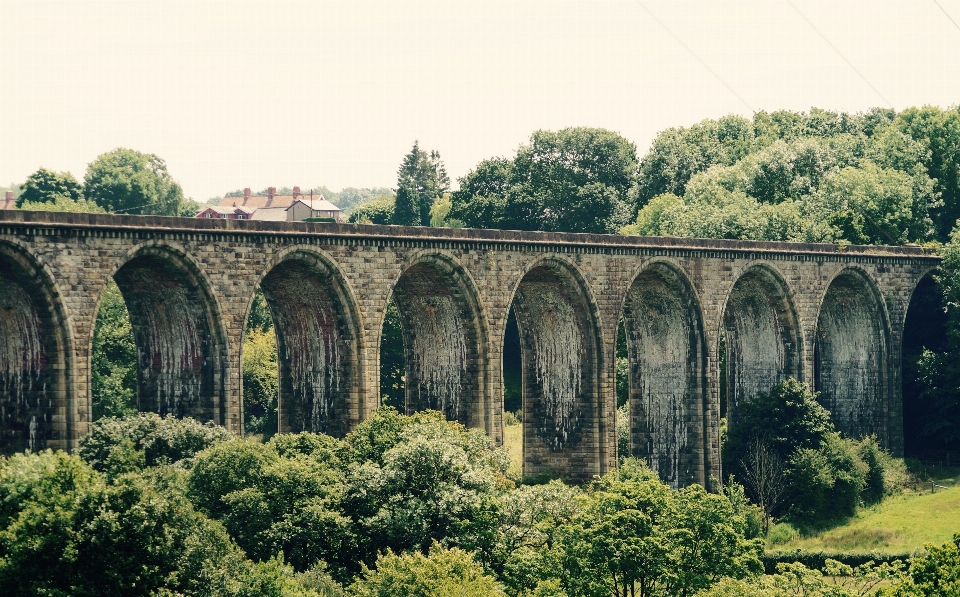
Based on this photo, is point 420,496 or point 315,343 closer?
point 420,496

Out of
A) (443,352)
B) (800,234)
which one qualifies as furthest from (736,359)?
(443,352)

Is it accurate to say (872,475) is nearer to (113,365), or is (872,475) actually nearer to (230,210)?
(113,365)

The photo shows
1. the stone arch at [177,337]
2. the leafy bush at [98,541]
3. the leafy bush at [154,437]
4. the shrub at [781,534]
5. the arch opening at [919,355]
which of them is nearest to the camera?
the leafy bush at [98,541]

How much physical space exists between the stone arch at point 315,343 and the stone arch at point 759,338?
26.0 metres

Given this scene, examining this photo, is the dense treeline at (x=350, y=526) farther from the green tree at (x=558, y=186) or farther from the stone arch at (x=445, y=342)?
the green tree at (x=558, y=186)

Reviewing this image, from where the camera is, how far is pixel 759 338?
268 feet

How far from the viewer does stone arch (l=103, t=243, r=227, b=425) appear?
56.6 metres

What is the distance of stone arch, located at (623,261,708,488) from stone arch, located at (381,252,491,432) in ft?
39.3

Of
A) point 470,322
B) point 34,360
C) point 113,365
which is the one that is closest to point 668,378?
point 470,322

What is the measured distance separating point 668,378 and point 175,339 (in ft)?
91.1

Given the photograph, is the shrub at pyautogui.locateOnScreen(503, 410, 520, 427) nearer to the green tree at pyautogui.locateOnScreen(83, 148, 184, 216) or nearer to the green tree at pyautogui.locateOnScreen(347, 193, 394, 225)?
the green tree at pyautogui.locateOnScreen(347, 193, 394, 225)

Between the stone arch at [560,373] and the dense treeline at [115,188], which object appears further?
the dense treeline at [115,188]

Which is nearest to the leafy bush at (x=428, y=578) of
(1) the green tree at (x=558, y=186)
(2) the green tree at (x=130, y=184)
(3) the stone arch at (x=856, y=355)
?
(3) the stone arch at (x=856, y=355)

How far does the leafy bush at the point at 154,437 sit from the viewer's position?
51.3 m
